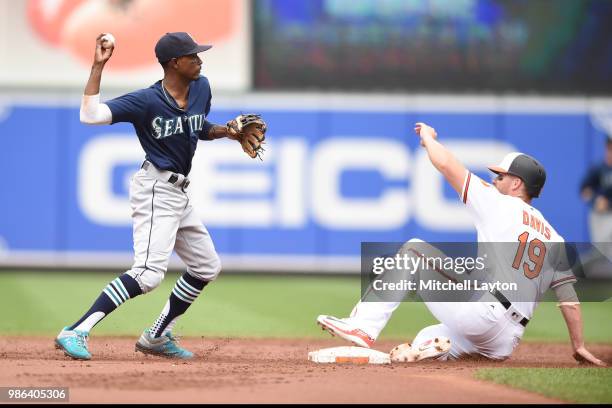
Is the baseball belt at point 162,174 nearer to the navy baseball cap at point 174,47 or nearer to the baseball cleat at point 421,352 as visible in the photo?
the navy baseball cap at point 174,47

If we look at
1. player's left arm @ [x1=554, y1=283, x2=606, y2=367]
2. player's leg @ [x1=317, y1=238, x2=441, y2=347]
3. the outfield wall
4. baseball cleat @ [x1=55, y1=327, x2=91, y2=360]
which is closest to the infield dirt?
baseball cleat @ [x1=55, y1=327, x2=91, y2=360]

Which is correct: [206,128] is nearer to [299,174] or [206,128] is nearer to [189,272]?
[189,272]

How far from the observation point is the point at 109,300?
6.16m

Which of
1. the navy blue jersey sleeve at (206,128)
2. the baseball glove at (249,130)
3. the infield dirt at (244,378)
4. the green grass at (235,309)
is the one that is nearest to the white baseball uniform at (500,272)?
the infield dirt at (244,378)

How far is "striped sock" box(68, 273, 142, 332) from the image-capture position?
613 centimetres

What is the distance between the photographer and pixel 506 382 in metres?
5.53

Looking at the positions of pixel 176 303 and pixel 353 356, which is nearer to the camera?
pixel 353 356

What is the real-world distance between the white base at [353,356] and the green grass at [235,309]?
2.08 meters

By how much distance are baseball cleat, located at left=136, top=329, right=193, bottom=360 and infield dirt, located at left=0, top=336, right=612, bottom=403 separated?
74 millimetres

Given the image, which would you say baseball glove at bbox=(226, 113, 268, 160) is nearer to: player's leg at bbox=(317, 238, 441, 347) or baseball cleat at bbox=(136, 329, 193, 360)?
player's leg at bbox=(317, 238, 441, 347)

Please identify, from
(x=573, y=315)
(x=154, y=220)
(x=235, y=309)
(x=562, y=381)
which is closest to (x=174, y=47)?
(x=154, y=220)

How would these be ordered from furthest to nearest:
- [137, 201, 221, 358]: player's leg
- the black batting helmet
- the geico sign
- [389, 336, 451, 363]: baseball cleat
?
1. the geico sign
2. [137, 201, 221, 358]: player's leg
3. [389, 336, 451, 363]: baseball cleat
4. the black batting helmet

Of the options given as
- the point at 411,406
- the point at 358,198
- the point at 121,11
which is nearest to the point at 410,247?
the point at 411,406

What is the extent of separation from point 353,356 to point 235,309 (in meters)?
3.77
